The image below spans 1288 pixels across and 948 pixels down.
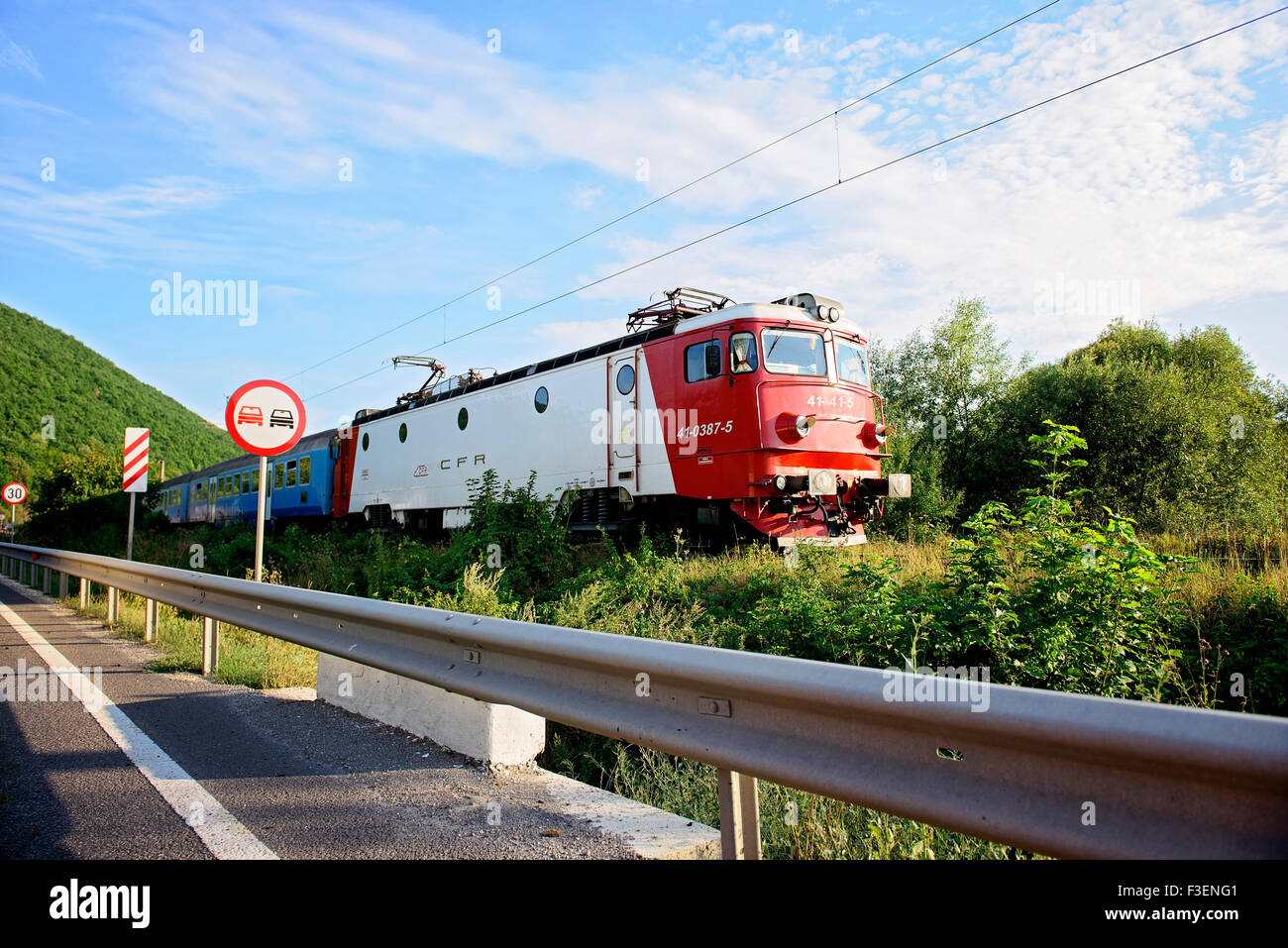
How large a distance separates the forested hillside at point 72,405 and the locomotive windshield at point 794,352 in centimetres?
8629

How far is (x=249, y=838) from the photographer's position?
293 cm

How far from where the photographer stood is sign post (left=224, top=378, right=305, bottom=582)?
7.62 m

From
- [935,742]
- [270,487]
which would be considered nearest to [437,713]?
[935,742]

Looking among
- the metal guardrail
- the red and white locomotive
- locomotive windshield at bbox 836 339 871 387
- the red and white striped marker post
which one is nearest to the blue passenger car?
the red and white striped marker post

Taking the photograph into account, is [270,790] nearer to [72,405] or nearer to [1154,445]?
[1154,445]

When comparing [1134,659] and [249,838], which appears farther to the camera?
[1134,659]

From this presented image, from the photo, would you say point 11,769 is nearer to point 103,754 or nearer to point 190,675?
point 103,754

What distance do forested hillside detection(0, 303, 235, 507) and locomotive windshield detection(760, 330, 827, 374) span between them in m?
86.3

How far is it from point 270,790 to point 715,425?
7.79m

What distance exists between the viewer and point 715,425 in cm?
1053

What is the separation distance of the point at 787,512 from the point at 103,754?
7.95 meters

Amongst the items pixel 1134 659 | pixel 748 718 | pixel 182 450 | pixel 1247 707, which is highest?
pixel 182 450
